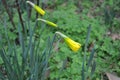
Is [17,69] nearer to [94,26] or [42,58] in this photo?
[42,58]

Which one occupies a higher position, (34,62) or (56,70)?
(34,62)

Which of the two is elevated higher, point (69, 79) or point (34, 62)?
point (34, 62)

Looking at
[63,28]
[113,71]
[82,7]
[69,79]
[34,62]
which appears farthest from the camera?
[82,7]

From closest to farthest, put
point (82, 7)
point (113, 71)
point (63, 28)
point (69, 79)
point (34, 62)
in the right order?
point (34, 62) < point (69, 79) < point (113, 71) < point (63, 28) < point (82, 7)

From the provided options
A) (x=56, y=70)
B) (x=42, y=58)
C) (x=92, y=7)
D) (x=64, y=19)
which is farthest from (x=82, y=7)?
(x=42, y=58)

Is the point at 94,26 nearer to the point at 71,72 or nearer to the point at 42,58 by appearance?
the point at 71,72

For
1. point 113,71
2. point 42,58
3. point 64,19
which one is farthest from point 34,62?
point 64,19

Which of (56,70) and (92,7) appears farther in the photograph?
(92,7)

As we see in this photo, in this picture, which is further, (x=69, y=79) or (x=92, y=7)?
(x=92, y=7)

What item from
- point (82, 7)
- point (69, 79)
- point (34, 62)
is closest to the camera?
point (34, 62)
